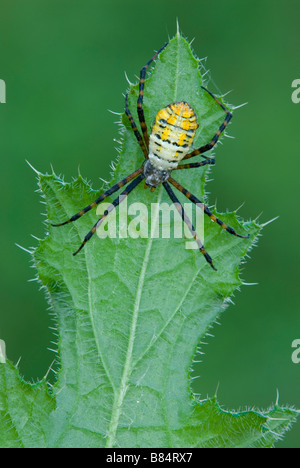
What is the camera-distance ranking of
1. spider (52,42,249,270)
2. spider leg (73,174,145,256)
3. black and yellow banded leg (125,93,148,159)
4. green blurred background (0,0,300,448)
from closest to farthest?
spider leg (73,174,145,256) < spider (52,42,249,270) < black and yellow banded leg (125,93,148,159) < green blurred background (0,0,300,448)

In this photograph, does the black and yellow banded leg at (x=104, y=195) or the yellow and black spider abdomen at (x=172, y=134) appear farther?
the yellow and black spider abdomen at (x=172, y=134)

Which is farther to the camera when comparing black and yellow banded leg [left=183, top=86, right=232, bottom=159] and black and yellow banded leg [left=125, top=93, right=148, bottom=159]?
black and yellow banded leg [left=125, top=93, right=148, bottom=159]

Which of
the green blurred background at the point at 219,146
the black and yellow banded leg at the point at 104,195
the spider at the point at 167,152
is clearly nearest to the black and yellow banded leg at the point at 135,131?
the spider at the point at 167,152

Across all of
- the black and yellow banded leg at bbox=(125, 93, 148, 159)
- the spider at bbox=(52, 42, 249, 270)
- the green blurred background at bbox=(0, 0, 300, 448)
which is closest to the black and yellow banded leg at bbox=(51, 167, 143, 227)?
the spider at bbox=(52, 42, 249, 270)

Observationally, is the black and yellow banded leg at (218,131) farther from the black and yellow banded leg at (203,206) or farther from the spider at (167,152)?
the black and yellow banded leg at (203,206)

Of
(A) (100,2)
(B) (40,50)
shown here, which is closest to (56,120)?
(B) (40,50)

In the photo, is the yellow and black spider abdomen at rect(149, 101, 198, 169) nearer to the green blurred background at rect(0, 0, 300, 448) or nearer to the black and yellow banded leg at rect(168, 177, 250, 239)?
the black and yellow banded leg at rect(168, 177, 250, 239)

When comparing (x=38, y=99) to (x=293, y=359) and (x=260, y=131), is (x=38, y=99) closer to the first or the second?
(x=260, y=131)
